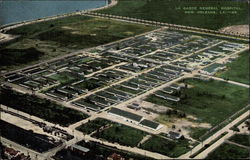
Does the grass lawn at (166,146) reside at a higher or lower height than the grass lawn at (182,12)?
lower

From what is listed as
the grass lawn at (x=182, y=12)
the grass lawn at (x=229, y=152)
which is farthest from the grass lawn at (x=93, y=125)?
the grass lawn at (x=182, y=12)

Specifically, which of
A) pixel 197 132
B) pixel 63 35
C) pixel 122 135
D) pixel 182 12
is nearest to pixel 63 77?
pixel 122 135

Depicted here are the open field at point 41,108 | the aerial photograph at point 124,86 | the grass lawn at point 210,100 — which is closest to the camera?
the aerial photograph at point 124,86

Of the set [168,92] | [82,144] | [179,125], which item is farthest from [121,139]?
[168,92]

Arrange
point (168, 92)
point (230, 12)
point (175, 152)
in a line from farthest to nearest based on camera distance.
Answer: point (230, 12), point (168, 92), point (175, 152)

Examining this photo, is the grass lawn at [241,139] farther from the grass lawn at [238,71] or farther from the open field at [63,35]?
the open field at [63,35]

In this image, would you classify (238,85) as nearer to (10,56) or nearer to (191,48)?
(191,48)

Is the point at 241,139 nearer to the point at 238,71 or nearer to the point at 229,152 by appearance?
the point at 229,152

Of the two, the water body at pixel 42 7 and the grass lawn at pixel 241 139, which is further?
the water body at pixel 42 7
